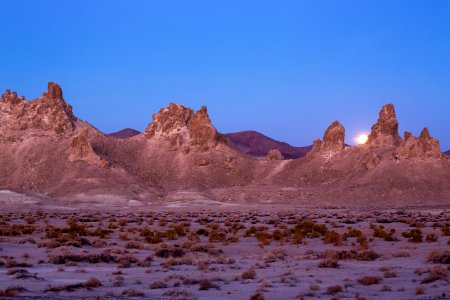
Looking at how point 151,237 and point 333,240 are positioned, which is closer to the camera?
point 333,240

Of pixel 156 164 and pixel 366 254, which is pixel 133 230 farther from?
pixel 156 164

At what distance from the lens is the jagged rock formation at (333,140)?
341ft

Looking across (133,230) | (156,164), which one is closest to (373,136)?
(156,164)

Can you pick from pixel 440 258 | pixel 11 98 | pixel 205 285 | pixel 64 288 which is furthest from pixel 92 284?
pixel 11 98

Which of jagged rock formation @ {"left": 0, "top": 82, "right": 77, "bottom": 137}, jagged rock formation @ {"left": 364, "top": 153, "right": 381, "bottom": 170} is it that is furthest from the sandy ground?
jagged rock formation @ {"left": 0, "top": 82, "right": 77, "bottom": 137}

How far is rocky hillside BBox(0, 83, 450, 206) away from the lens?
3524 inches

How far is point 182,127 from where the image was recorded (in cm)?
11288

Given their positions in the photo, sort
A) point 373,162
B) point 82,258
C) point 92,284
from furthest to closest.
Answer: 1. point 373,162
2. point 82,258
3. point 92,284

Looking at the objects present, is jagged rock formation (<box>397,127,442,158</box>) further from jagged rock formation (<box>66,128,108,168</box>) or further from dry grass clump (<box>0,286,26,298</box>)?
dry grass clump (<box>0,286,26,298</box>)

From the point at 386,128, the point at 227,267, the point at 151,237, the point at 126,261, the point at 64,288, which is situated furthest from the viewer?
the point at 386,128

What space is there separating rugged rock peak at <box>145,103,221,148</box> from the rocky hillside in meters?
0.19

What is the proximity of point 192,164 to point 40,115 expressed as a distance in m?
30.0

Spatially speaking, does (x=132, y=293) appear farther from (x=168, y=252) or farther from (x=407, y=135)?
(x=407, y=135)

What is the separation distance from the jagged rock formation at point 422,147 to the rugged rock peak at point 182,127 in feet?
112
